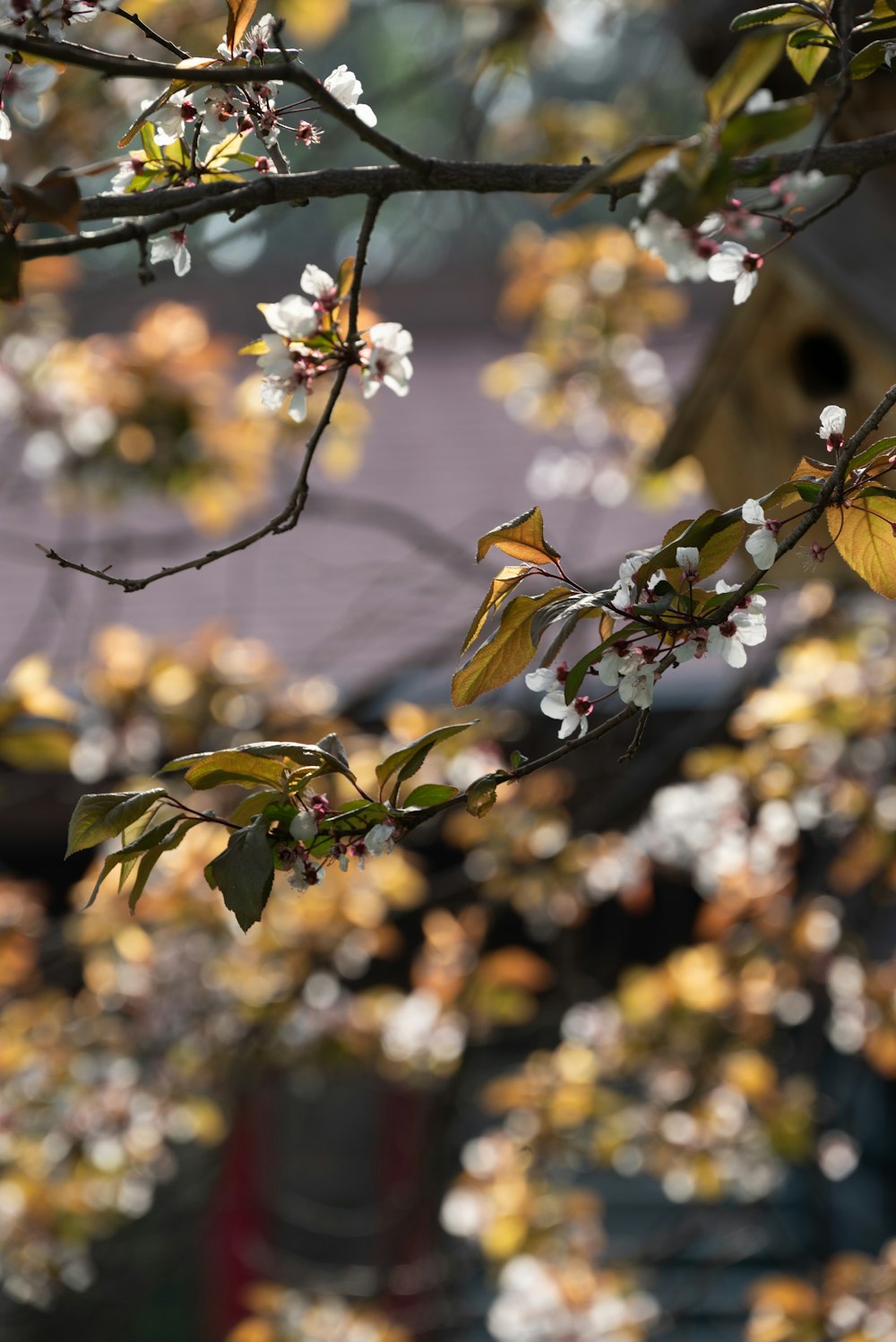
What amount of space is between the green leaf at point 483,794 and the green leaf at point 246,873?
109 mm

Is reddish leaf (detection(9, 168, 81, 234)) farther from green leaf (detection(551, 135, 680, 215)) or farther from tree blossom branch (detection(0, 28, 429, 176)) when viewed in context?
green leaf (detection(551, 135, 680, 215))

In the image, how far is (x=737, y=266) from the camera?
2.25 ft

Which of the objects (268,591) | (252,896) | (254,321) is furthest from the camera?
(254,321)

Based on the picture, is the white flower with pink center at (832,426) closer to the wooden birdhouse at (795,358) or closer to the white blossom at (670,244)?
the white blossom at (670,244)

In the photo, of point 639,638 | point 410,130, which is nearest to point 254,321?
point 410,130

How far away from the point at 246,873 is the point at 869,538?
1.21ft

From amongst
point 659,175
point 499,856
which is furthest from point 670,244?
point 499,856

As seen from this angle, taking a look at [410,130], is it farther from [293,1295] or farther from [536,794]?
[293,1295]

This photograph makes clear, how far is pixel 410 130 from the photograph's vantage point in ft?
22.4

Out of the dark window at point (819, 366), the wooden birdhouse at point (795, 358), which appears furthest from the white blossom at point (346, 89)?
the dark window at point (819, 366)

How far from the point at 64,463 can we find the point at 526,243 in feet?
3.36

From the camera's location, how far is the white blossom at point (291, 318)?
2.71 feet

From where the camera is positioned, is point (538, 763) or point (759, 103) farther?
point (538, 763)

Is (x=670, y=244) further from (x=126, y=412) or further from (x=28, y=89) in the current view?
(x=126, y=412)
